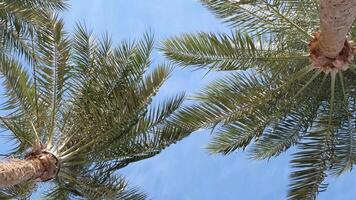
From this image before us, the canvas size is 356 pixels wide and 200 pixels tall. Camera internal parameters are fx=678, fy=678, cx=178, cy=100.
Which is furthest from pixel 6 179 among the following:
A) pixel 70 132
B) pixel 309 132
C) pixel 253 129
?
pixel 309 132

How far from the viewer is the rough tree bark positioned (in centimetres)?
850

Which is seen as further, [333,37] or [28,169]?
[28,169]

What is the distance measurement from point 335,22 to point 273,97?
3.91 meters

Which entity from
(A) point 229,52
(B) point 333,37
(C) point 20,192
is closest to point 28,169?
(C) point 20,192

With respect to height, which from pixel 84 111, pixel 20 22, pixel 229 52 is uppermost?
pixel 20 22

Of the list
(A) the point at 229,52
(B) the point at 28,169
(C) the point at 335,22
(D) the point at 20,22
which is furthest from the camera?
(D) the point at 20,22

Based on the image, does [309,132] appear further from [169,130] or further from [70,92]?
[70,92]

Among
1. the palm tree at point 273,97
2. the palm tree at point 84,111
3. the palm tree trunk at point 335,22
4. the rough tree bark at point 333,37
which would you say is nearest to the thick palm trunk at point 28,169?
the palm tree at point 84,111

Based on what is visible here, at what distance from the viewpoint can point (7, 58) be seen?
12.8 metres

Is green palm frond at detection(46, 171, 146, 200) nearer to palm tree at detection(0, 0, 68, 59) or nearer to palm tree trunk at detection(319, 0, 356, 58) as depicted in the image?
palm tree at detection(0, 0, 68, 59)

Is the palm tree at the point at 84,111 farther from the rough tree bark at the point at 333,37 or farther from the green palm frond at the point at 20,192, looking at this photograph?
the rough tree bark at the point at 333,37

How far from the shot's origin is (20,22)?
1436cm

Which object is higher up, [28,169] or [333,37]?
[333,37]

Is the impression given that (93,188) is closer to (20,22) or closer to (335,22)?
(20,22)
